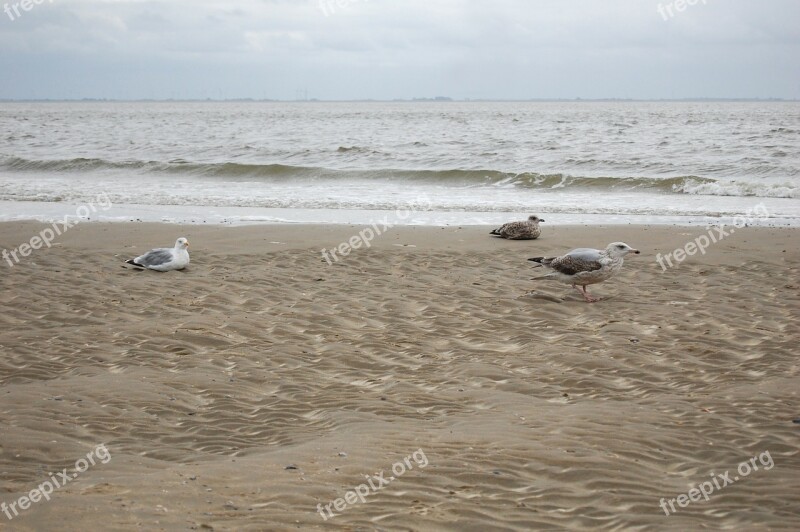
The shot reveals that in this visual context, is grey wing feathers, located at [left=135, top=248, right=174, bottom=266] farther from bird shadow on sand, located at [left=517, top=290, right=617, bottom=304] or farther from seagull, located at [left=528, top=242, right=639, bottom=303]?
seagull, located at [left=528, top=242, right=639, bottom=303]

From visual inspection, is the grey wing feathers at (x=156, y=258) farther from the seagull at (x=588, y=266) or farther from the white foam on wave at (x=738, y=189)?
the white foam on wave at (x=738, y=189)

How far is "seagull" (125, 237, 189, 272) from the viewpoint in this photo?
10.1 m

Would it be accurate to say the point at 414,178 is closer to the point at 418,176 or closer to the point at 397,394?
the point at 418,176

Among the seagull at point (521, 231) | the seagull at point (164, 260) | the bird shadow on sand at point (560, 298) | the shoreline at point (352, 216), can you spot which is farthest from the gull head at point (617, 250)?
the shoreline at point (352, 216)

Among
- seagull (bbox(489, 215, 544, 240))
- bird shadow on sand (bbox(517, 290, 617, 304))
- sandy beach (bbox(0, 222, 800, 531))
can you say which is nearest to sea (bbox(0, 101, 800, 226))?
seagull (bbox(489, 215, 544, 240))

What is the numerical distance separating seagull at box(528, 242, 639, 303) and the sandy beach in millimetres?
244

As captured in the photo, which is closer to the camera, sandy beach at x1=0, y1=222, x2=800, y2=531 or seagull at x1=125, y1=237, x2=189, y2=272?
sandy beach at x1=0, y1=222, x2=800, y2=531

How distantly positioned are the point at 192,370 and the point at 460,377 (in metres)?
2.20

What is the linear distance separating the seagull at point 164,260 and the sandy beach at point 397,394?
148 mm

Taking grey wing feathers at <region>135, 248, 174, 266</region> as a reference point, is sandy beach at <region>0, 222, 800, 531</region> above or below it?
below

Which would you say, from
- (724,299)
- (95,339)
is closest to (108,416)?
(95,339)

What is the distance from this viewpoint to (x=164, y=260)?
10.1 meters

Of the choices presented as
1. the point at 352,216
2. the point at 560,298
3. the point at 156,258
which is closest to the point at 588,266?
the point at 560,298

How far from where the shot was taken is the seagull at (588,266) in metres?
8.91
